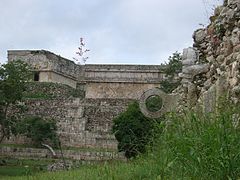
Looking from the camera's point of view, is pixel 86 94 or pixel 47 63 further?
pixel 47 63

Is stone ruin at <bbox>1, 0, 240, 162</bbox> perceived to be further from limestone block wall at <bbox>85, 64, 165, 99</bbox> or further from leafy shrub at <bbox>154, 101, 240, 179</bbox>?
leafy shrub at <bbox>154, 101, 240, 179</bbox>

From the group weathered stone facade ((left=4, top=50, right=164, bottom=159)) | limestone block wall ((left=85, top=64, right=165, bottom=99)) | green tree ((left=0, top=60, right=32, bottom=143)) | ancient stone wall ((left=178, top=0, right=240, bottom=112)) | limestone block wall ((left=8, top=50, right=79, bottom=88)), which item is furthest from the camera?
limestone block wall ((left=8, top=50, right=79, bottom=88))

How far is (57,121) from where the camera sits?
32125mm

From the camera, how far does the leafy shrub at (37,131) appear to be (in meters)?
28.6

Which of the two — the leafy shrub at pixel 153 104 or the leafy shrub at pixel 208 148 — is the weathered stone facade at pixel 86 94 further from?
the leafy shrub at pixel 208 148

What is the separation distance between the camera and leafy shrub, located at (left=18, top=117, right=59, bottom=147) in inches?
1125

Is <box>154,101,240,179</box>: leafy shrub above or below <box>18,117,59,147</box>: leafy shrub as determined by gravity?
below

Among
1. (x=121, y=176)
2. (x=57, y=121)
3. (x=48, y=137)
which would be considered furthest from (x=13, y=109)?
(x=121, y=176)

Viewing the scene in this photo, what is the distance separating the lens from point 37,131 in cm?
2862

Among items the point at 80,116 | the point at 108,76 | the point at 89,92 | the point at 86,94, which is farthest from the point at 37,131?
the point at 108,76

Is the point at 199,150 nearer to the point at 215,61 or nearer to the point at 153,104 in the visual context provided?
the point at 215,61

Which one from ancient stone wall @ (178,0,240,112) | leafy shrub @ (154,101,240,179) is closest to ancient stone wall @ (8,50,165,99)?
ancient stone wall @ (178,0,240,112)

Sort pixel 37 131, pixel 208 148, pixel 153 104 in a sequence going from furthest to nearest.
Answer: pixel 37 131, pixel 153 104, pixel 208 148

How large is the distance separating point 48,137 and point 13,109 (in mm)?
5201
